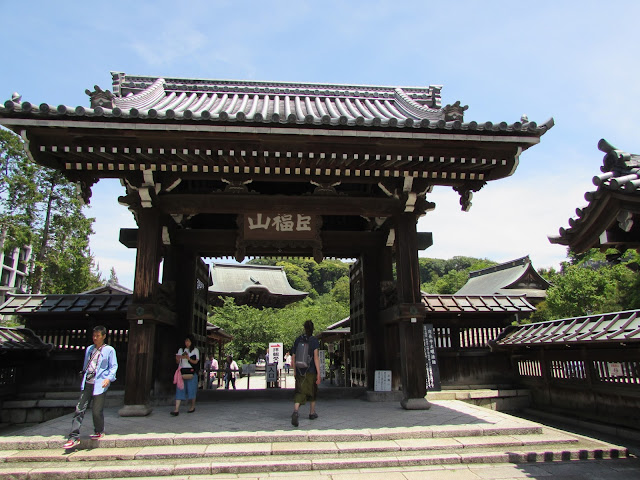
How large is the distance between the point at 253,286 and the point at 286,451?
24487 mm

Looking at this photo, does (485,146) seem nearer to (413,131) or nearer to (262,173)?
(413,131)

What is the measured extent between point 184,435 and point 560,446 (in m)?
5.16

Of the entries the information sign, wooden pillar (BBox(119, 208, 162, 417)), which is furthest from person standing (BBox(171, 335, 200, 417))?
the information sign

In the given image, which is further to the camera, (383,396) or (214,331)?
(214,331)

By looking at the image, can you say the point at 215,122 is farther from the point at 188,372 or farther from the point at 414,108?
the point at 414,108

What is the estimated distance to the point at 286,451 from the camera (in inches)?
216

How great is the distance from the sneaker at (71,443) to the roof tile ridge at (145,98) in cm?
596

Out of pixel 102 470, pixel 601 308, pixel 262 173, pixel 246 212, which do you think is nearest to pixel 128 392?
pixel 102 470

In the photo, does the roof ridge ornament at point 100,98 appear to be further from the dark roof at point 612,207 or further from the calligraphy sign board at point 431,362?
the calligraphy sign board at point 431,362

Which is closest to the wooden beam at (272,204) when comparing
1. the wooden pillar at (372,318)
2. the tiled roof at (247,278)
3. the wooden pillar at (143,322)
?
the wooden pillar at (143,322)

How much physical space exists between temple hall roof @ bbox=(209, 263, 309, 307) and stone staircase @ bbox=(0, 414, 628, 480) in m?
22.6

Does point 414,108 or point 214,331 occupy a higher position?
point 414,108

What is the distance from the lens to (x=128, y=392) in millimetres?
7418

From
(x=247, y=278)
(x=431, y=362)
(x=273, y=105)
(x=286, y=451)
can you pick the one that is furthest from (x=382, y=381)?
(x=247, y=278)
